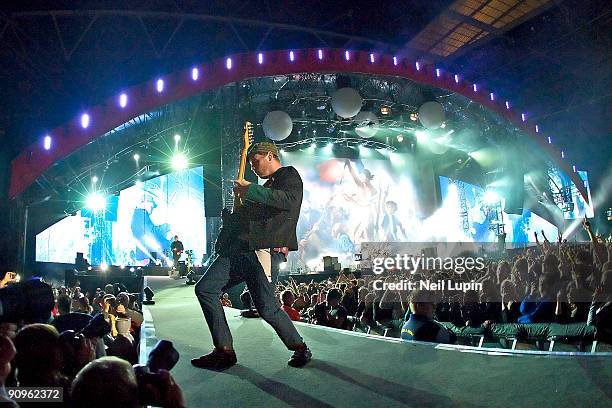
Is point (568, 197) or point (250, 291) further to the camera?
point (568, 197)

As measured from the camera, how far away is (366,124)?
15047mm

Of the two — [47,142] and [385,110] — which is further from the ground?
[385,110]

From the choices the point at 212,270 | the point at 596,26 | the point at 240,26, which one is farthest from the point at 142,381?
the point at 596,26

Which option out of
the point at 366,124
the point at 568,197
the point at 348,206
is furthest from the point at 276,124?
the point at 568,197

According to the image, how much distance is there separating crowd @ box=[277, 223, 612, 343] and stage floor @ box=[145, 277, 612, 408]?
0.47m

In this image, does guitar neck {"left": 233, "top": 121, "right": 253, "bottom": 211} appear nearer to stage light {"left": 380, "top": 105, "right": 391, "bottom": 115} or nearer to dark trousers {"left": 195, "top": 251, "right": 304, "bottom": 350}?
dark trousers {"left": 195, "top": 251, "right": 304, "bottom": 350}

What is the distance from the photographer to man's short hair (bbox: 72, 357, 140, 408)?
1.20 metres

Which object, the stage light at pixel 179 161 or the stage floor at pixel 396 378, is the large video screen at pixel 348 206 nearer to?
the stage light at pixel 179 161

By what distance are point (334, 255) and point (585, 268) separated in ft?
43.0

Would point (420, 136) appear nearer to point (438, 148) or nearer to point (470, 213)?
point (438, 148)

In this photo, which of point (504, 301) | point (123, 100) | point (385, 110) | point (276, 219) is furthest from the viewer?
point (385, 110)

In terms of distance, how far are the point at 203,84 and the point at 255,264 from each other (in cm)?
804

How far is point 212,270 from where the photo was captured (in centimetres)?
313

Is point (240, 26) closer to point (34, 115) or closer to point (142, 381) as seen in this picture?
point (34, 115)
